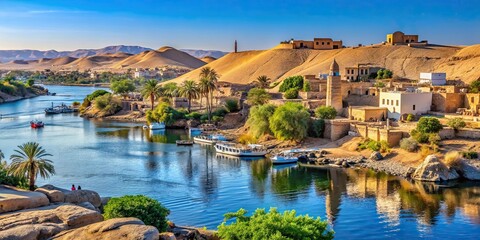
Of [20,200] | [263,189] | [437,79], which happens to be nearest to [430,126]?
[263,189]

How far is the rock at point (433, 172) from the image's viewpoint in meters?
28.1

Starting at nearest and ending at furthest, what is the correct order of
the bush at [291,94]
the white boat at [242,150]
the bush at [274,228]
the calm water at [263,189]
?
1. the bush at [274,228]
2. the calm water at [263,189]
3. the white boat at [242,150]
4. the bush at [291,94]

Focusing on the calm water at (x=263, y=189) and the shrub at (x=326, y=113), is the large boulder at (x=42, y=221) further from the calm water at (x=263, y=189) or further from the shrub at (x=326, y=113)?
the shrub at (x=326, y=113)

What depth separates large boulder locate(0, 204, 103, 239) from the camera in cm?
1167

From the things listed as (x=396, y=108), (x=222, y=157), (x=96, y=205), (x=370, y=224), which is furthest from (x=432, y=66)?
(x=96, y=205)

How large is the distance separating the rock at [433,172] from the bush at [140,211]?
16.9 meters

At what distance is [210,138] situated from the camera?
42.3m

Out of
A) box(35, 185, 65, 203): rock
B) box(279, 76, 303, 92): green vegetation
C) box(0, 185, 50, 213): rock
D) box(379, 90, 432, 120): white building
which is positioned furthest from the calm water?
box(279, 76, 303, 92): green vegetation

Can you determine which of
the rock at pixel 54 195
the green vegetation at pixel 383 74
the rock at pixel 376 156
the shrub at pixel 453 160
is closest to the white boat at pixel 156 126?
the green vegetation at pixel 383 74

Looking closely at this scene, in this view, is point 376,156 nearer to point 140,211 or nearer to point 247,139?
point 247,139

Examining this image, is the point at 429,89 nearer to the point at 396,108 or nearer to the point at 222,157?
the point at 396,108

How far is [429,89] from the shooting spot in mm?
42375

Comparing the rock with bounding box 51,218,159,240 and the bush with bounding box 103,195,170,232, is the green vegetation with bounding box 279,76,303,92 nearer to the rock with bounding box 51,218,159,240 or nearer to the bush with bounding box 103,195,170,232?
the bush with bounding box 103,195,170,232

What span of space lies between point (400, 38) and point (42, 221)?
70.6m
